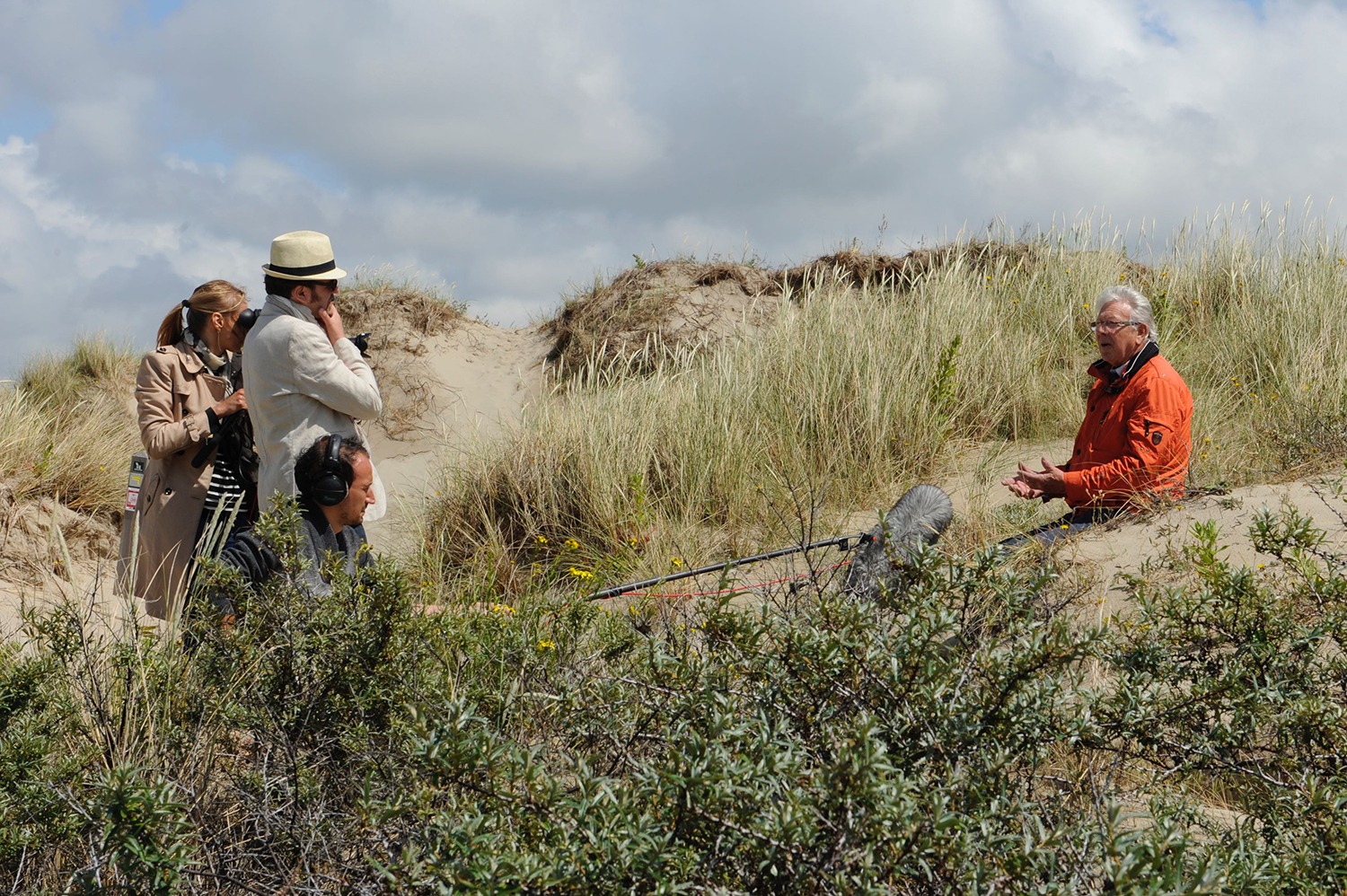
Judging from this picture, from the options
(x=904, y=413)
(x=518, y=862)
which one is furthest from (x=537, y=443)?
(x=518, y=862)

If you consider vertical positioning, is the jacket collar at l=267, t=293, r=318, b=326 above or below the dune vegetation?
above

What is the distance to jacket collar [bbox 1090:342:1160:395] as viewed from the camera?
502 cm

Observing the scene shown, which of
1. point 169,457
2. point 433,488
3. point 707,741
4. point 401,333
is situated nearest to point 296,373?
point 169,457

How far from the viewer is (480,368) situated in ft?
49.0

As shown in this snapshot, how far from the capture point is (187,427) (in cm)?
472

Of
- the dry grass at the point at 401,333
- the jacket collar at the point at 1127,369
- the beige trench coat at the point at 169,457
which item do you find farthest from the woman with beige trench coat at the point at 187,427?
the dry grass at the point at 401,333

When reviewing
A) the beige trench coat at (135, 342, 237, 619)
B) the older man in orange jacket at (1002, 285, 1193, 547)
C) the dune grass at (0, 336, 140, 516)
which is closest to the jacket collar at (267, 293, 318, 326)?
the beige trench coat at (135, 342, 237, 619)

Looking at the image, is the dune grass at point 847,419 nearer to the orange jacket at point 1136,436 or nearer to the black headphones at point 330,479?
the orange jacket at point 1136,436

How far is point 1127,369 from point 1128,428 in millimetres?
285

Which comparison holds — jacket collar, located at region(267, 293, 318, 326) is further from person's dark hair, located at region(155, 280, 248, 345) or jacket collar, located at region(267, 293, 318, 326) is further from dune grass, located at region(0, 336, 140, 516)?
dune grass, located at region(0, 336, 140, 516)

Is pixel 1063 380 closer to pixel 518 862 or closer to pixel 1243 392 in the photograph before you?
pixel 1243 392

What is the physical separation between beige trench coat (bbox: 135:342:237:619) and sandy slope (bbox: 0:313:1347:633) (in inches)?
9.8

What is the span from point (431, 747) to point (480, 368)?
532 inches

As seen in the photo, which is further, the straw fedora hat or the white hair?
the white hair
